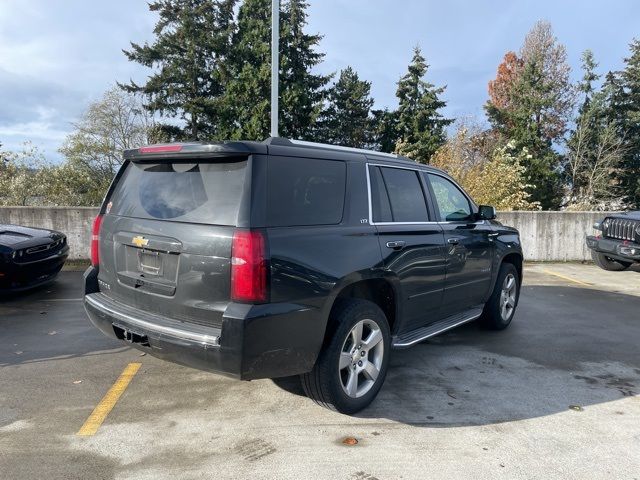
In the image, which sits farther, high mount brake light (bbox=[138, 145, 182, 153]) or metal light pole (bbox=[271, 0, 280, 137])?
metal light pole (bbox=[271, 0, 280, 137])

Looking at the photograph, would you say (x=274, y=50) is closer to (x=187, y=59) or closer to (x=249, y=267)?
(x=249, y=267)

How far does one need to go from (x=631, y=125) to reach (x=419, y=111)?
13046mm

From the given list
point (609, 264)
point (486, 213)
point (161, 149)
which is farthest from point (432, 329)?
point (609, 264)

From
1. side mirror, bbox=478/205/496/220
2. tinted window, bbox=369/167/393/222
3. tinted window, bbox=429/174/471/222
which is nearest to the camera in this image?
tinted window, bbox=369/167/393/222

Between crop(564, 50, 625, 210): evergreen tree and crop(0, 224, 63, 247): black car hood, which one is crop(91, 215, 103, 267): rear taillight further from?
crop(564, 50, 625, 210): evergreen tree

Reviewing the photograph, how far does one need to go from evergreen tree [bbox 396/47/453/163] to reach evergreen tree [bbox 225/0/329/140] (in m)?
5.75

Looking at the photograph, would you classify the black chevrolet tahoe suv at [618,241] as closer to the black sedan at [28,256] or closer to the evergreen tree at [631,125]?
the black sedan at [28,256]

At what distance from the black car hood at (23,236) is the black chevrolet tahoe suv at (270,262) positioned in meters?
3.44

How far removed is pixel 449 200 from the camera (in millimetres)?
4965

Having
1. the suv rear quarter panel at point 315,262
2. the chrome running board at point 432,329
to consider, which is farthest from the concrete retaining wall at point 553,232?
the suv rear quarter panel at point 315,262

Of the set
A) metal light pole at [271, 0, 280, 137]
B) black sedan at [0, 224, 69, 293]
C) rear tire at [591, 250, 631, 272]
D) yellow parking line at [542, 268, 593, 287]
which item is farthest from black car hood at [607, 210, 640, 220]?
black sedan at [0, 224, 69, 293]

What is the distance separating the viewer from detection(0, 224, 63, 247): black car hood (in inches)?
261

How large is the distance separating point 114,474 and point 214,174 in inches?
74.6

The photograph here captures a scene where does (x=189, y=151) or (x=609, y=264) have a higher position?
(x=189, y=151)
